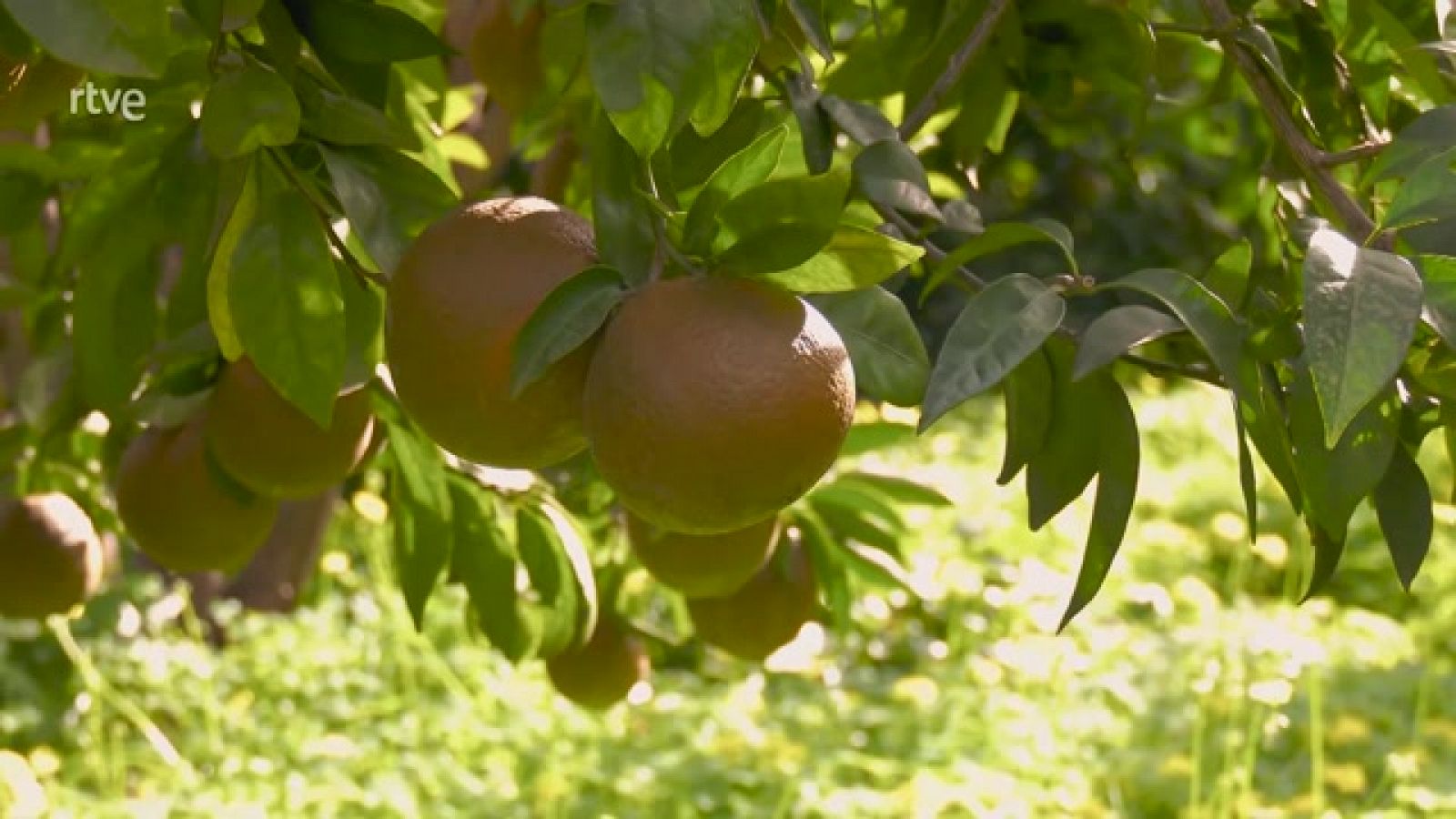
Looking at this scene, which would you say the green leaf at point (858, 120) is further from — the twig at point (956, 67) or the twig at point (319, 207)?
the twig at point (319, 207)

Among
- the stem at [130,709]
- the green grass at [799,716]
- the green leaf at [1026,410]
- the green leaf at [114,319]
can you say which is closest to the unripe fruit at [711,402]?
the green leaf at [1026,410]

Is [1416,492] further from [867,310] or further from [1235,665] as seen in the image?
[1235,665]

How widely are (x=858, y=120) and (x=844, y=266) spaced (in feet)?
0.69

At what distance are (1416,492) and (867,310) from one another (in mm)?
197

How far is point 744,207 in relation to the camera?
566 mm

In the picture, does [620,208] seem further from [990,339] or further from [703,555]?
[703,555]

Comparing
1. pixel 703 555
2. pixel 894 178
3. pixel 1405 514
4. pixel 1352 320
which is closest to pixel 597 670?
pixel 703 555

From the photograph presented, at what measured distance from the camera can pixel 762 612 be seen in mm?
1037

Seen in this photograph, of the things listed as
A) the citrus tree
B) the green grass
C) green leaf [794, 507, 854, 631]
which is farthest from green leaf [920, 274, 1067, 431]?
the green grass

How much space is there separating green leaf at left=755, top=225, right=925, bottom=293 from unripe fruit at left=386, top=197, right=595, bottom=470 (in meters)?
0.07

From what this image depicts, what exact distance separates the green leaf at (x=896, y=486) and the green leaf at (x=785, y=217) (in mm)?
607

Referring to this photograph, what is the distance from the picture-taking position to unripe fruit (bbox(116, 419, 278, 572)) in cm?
91

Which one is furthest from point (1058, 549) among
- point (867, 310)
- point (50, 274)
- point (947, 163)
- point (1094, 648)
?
point (867, 310)

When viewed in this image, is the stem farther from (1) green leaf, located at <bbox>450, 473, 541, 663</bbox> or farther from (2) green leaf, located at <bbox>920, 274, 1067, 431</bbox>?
(2) green leaf, located at <bbox>920, 274, 1067, 431</bbox>
